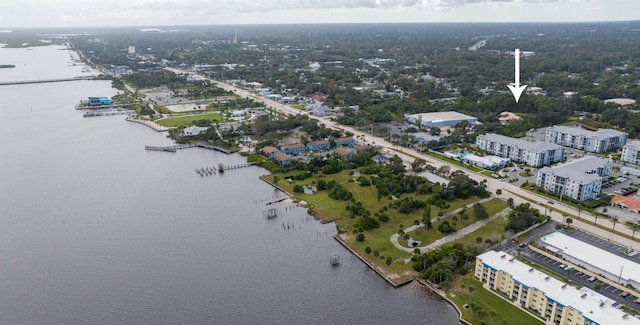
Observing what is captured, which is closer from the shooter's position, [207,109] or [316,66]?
[207,109]

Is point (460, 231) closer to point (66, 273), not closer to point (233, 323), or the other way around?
point (233, 323)

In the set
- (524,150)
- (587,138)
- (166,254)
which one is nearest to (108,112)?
(166,254)

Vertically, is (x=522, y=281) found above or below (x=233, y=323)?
above

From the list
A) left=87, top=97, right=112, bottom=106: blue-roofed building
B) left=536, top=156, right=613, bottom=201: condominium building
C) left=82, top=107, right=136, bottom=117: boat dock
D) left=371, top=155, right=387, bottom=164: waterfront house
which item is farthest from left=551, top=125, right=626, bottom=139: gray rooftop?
left=87, top=97, right=112, bottom=106: blue-roofed building

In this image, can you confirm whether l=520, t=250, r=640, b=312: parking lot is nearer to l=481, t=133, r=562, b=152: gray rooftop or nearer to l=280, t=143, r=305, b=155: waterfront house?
l=481, t=133, r=562, b=152: gray rooftop

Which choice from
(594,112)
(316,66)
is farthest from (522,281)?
(316,66)

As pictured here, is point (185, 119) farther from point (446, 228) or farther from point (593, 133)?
point (593, 133)

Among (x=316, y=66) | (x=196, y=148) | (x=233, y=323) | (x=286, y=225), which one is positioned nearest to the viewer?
(x=233, y=323)

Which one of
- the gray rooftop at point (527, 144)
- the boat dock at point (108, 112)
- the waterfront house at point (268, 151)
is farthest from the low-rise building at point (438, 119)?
the boat dock at point (108, 112)

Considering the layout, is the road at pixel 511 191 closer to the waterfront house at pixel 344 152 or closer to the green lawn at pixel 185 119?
the waterfront house at pixel 344 152
